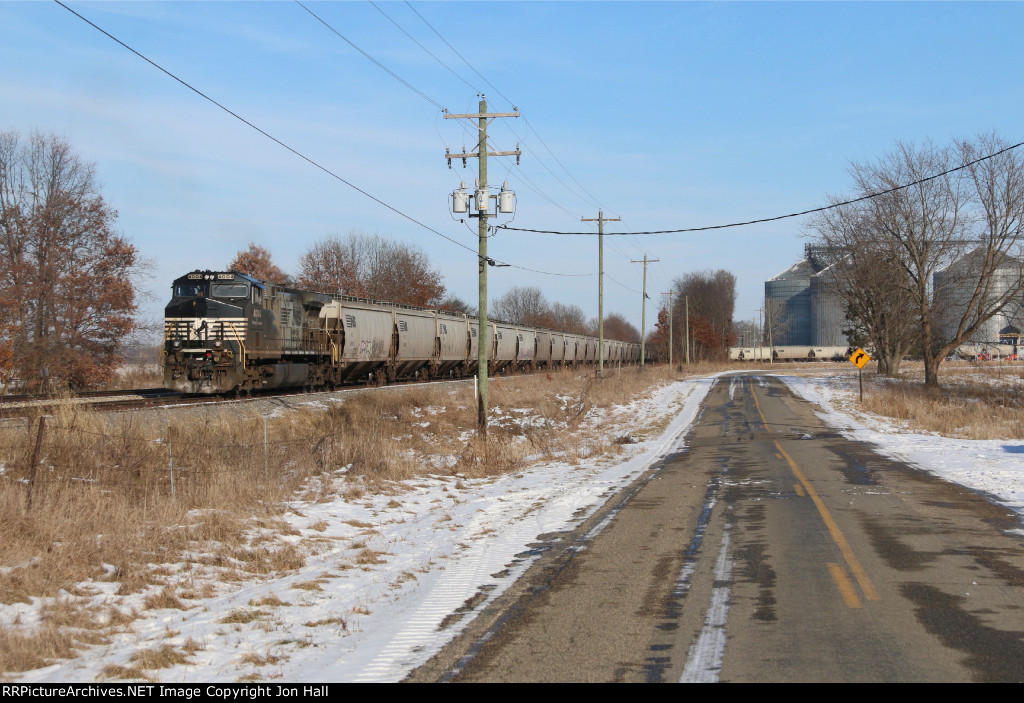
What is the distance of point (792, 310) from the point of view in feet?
499

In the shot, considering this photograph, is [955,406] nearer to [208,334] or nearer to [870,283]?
[870,283]

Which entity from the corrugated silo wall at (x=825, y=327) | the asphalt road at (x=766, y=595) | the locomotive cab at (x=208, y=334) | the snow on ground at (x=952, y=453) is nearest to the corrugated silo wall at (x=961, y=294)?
the snow on ground at (x=952, y=453)

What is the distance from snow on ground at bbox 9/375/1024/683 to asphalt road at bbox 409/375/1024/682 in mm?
459

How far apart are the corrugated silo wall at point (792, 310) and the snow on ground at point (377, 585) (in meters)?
140

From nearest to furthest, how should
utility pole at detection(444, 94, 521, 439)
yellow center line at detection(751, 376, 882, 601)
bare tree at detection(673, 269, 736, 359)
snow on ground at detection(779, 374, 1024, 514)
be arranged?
yellow center line at detection(751, 376, 882, 601) → snow on ground at detection(779, 374, 1024, 514) → utility pole at detection(444, 94, 521, 439) → bare tree at detection(673, 269, 736, 359)

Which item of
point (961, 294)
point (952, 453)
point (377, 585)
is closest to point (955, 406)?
point (952, 453)

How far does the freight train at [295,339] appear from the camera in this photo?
22672 millimetres

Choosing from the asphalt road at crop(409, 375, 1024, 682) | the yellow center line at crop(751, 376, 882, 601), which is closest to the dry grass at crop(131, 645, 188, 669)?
the asphalt road at crop(409, 375, 1024, 682)

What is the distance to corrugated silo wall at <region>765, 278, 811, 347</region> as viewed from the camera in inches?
5832

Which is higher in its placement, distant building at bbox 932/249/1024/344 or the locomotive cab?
distant building at bbox 932/249/1024/344

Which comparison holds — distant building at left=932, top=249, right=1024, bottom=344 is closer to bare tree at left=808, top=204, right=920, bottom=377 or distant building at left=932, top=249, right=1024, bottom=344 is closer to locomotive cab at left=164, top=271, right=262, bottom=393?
bare tree at left=808, top=204, right=920, bottom=377

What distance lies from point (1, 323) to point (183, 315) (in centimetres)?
1407

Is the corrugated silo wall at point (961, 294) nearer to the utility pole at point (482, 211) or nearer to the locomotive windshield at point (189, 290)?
the utility pole at point (482, 211)

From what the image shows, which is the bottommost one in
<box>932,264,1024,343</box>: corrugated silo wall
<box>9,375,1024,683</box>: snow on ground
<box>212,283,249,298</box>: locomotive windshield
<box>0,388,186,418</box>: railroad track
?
<box>9,375,1024,683</box>: snow on ground
